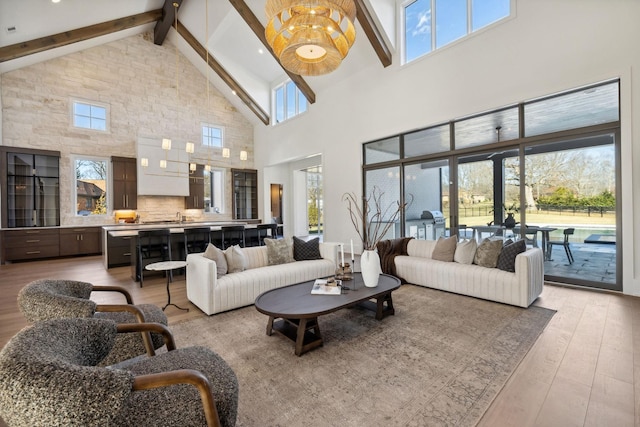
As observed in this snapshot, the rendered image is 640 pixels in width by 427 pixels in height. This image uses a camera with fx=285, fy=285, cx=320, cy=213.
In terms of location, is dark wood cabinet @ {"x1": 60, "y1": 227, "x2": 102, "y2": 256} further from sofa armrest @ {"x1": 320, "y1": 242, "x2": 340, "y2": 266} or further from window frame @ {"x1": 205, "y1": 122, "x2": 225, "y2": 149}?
sofa armrest @ {"x1": 320, "y1": 242, "x2": 340, "y2": 266}

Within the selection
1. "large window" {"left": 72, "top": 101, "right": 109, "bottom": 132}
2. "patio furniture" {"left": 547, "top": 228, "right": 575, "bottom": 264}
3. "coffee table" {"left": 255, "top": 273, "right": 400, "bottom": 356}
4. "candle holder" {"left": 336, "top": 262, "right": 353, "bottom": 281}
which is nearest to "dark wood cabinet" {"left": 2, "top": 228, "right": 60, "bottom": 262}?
"large window" {"left": 72, "top": 101, "right": 109, "bottom": 132}

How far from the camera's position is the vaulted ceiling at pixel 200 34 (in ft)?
19.5

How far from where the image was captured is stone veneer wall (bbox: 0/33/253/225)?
7.27 meters

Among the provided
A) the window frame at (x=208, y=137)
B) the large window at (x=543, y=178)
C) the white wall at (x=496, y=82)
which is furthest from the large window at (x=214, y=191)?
the large window at (x=543, y=178)

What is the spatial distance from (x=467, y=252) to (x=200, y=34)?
9.32 metres

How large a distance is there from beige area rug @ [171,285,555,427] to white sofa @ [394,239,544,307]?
183mm

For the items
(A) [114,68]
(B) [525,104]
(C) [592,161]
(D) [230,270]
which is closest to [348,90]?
(B) [525,104]

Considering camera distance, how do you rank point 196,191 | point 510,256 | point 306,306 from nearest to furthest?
point 306,306 → point 510,256 → point 196,191

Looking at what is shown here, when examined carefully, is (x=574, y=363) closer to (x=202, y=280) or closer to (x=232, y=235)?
(x=202, y=280)

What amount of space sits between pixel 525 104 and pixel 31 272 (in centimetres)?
979

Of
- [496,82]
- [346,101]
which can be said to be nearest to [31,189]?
[346,101]

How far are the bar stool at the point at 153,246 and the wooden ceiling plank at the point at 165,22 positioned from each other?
243 inches

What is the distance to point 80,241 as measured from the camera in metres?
7.53

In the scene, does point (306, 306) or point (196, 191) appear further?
point (196, 191)
